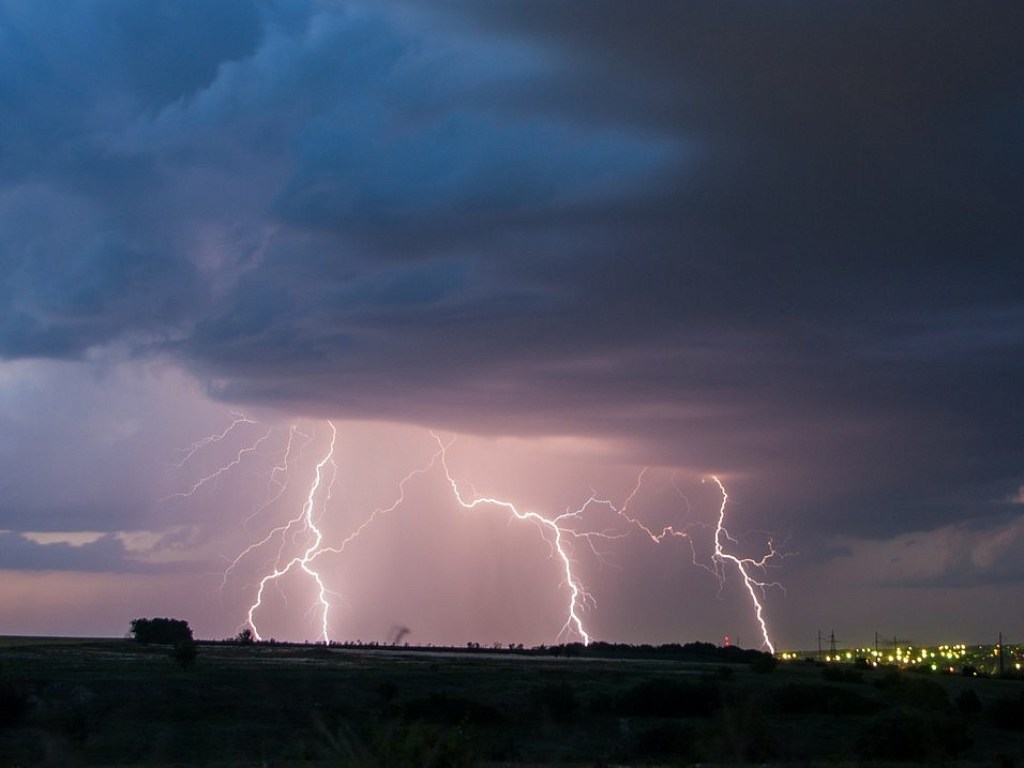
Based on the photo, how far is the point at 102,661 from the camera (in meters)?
73.2

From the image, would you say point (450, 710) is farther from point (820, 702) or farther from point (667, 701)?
point (820, 702)

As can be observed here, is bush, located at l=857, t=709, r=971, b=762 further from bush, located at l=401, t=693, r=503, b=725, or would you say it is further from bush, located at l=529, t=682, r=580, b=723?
bush, located at l=401, t=693, r=503, b=725

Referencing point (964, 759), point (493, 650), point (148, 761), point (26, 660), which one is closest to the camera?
point (148, 761)

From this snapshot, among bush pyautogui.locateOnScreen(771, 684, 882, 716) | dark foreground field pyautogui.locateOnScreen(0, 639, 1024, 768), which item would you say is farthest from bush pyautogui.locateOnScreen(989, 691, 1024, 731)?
bush pyautogui.locateOnScreen(771, 684, 882, 716)

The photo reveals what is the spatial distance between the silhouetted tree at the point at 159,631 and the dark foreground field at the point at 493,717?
49.0 m

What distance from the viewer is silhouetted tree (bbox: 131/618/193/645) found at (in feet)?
383

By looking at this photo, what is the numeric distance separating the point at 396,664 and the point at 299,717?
100ft

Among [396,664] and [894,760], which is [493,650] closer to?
[396,664]

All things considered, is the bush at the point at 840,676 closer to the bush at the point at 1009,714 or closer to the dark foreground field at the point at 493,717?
the dark foreground field at the point at 493,717

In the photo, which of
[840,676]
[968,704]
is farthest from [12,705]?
[840,676]

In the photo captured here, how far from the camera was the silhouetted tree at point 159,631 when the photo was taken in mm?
116844

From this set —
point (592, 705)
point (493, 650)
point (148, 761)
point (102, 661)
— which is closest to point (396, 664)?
point (102, 661)

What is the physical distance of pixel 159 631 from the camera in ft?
385

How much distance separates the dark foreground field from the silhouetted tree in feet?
161
